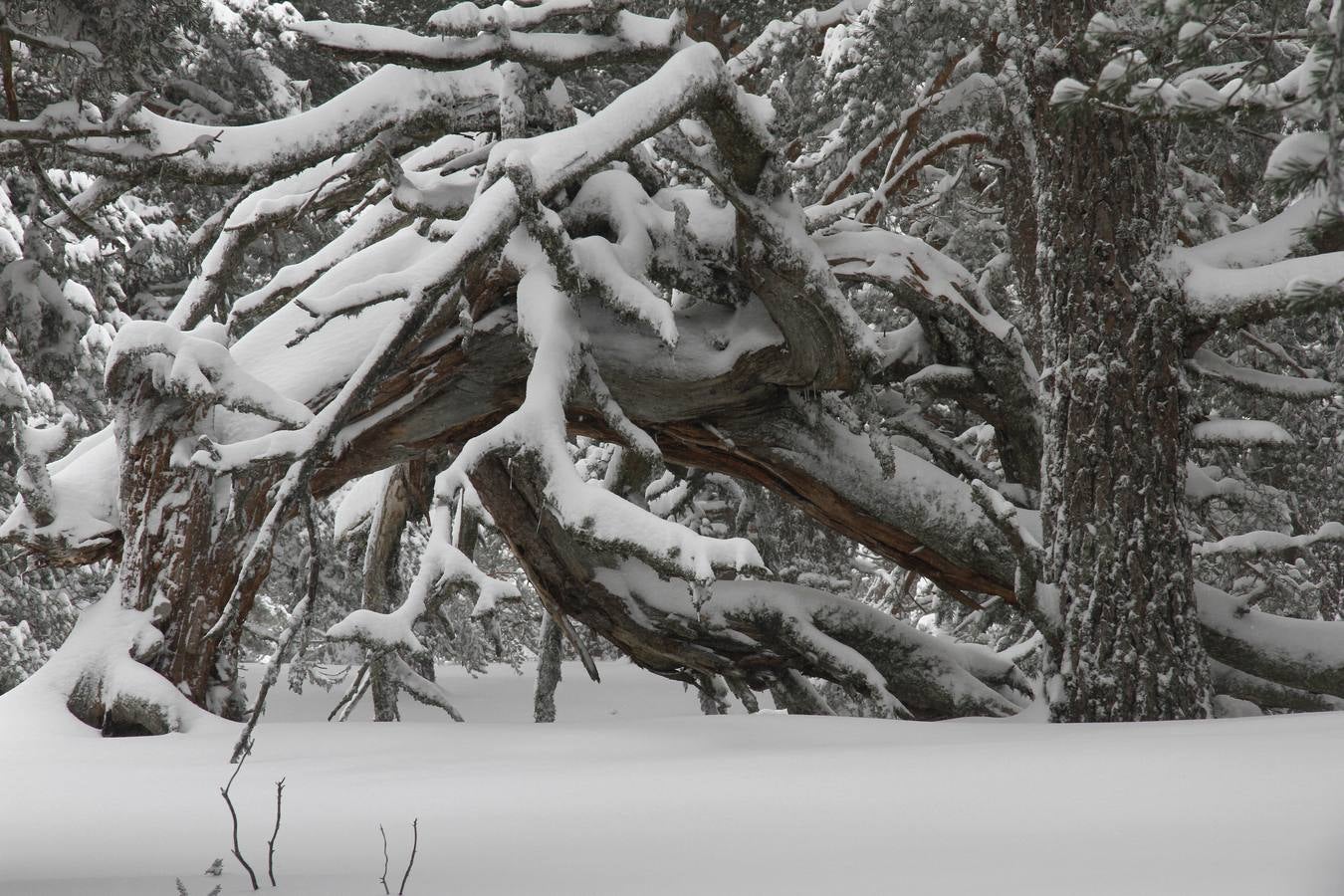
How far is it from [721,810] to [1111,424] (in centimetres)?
267

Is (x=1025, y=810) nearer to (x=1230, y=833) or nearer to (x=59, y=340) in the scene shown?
(x=1230, y=833)

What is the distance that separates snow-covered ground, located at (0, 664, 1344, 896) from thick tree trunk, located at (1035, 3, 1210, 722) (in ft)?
1.78

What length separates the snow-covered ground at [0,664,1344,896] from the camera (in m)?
2.56

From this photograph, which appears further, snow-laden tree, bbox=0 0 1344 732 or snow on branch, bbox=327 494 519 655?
snow on branch, bbox=327 494 519 655

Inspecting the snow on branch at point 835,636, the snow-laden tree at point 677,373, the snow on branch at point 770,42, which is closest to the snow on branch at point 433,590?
the snow-laden tree at point 677,373

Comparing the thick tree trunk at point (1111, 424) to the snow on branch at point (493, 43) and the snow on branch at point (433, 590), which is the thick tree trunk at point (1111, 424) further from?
the snow on branch at point (433, 590)

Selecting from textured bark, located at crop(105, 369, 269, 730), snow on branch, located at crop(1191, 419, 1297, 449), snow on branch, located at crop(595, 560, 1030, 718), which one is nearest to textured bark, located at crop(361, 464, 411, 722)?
textured bark, located at crop(105, 369, 269, 730)

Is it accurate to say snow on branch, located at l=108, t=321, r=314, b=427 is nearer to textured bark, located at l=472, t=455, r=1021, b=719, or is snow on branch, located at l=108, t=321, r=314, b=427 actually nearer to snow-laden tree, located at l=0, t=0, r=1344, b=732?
snow-laden tree, located at l=0, t=0, r=1344, b=732

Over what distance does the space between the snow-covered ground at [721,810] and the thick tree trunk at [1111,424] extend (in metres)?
0.54

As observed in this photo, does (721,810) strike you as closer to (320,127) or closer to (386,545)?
(320,127)

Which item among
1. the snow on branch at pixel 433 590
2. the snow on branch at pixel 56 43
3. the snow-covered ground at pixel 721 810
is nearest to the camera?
the snow-covered ground at pixel 721 810

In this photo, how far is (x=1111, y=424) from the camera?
16.4ft

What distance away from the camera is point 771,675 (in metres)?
6.76

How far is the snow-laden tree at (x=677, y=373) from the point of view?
4891 mm
